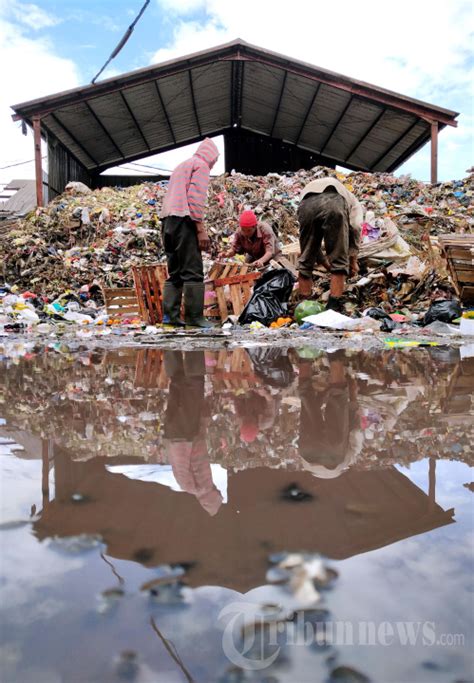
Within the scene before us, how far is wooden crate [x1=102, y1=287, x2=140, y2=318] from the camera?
245 inches

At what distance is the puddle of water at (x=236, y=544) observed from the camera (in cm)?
44

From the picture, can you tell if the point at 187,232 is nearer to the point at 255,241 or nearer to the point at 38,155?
the point at 255,241

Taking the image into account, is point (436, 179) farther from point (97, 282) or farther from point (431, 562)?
point (431, 562)

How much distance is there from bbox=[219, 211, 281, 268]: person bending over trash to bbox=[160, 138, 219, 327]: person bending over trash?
1237 millimetres

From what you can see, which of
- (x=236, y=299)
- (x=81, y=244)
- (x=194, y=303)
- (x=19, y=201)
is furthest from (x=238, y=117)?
(x=194, y=303)

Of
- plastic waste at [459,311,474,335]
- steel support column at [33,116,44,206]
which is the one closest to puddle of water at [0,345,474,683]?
plastic waste at [459,311,474,335]

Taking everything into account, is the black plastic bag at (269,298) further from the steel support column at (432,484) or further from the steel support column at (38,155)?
the steel support column at (38,155)

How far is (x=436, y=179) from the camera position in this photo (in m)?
12.1

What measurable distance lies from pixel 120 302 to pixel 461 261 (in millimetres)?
3936

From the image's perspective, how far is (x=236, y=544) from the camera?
0.62m

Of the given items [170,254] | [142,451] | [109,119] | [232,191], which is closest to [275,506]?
[142,451]

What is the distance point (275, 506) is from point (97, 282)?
8285 mm

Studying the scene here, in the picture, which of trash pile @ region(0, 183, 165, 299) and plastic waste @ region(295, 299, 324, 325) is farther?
trash pile @ region(0, 183, 165, 299)

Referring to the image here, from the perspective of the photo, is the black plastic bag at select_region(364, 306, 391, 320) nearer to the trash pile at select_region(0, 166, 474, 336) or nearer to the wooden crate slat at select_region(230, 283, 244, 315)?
the trash pile at select_region(0, 166, 474, 336)
